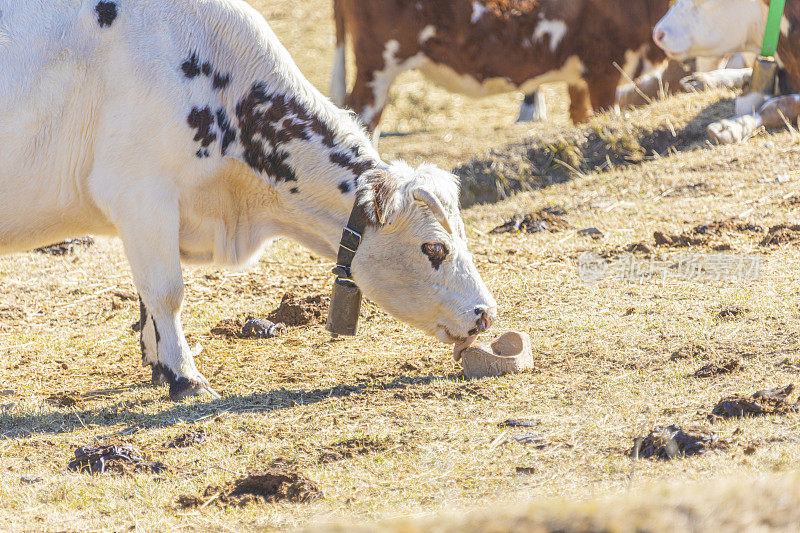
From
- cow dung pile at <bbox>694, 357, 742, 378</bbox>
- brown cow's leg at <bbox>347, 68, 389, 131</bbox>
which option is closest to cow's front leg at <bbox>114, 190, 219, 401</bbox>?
cow dung pile at <bbox>694, 357, 742, 378</bbox>

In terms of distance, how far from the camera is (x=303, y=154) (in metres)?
4.79

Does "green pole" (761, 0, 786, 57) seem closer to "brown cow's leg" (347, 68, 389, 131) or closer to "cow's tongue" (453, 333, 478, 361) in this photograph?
"brown cow's leg" (347, 68, 389, 131)

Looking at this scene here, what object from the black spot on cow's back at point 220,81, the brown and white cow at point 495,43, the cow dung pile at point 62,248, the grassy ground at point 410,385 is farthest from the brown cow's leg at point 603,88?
the black spot on cow's back at point 220,81

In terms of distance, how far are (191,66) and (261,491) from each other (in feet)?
7.15

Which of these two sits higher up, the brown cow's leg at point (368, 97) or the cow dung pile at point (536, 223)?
the brown cow's leg at point (368, 97)

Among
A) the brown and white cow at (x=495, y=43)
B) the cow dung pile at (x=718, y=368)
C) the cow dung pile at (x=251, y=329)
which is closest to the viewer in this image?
the cow dung pile at (x=718, y=368)

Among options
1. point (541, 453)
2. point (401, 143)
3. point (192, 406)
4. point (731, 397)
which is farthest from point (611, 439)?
point (401, 143)

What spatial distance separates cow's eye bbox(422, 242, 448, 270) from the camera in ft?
15.3

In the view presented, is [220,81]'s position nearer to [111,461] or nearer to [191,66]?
[191,66]

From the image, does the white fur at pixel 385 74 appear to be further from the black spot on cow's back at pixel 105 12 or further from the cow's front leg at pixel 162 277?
the cow's front leg at pixel 162 277

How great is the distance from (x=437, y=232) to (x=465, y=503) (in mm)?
1750

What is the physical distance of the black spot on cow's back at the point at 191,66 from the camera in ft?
15.3

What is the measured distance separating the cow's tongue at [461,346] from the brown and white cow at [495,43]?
5762 mm

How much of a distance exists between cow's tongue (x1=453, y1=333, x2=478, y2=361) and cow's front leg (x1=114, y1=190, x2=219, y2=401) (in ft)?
3.83
